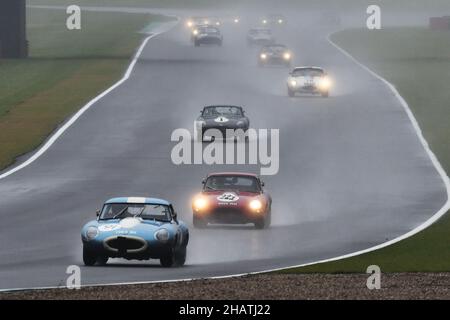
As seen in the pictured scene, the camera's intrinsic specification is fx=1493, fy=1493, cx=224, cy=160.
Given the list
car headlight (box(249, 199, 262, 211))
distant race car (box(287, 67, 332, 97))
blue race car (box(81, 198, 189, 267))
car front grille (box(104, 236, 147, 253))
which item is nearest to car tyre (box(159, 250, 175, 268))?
blue race car (box(81, 198, 189, 267))

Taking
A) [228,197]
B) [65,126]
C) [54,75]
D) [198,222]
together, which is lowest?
[54,75]

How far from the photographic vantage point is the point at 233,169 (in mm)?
49969

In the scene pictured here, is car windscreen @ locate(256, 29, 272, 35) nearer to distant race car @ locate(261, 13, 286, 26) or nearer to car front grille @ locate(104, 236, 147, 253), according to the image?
distant race car @ locate(261, 13, 286, 26)

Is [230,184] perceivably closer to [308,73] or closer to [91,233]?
[91,233]

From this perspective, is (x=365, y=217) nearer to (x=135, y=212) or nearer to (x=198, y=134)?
(x=135, y=212)

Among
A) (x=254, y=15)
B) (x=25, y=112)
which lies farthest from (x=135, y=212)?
(x=254, y=15)

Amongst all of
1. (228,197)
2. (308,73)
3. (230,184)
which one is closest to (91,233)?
(228,197)

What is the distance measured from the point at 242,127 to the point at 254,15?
344 ft

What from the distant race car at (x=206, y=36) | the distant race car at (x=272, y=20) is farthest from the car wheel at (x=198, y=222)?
the distant race car at (x=272, y=20)

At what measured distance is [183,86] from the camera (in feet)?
247

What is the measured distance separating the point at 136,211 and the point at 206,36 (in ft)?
249


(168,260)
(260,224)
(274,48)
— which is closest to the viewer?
(168,260)

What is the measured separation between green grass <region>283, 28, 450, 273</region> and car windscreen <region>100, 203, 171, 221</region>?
123 inches

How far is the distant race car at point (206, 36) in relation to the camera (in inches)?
4149
